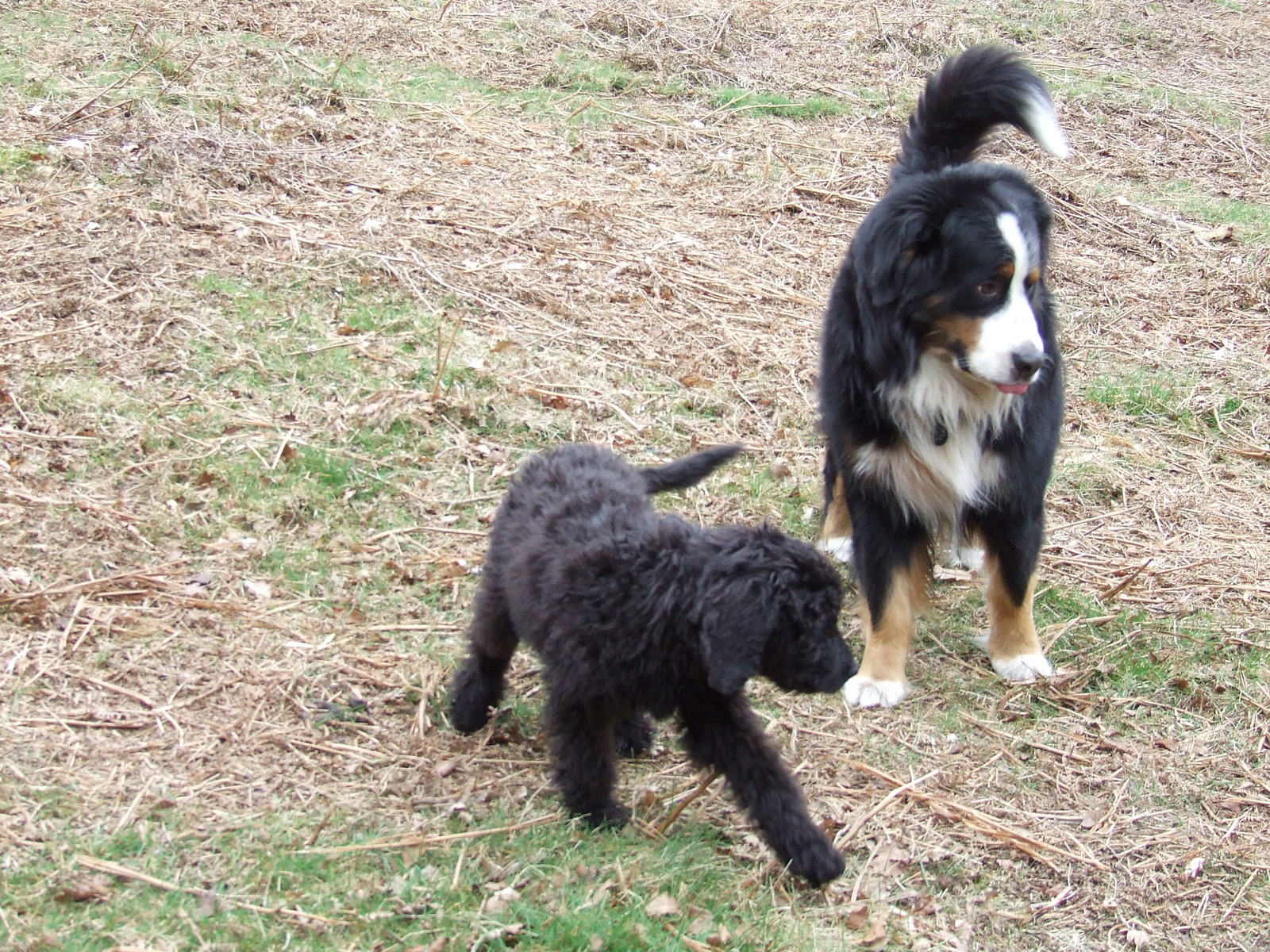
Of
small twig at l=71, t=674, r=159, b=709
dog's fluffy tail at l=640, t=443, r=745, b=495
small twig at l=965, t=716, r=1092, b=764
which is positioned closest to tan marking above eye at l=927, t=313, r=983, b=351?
dog's fluffy tail at l=640, t=443, r=745, b=495

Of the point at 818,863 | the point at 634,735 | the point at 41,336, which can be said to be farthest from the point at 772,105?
the point at 818,863

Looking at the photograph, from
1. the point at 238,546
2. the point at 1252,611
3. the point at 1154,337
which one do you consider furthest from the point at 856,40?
the point at 238,546

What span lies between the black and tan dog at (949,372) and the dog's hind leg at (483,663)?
48.2 inches

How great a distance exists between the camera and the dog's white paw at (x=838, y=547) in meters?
4.95

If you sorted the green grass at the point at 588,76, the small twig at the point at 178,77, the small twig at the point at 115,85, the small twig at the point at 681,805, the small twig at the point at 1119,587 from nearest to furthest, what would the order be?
the small twig at the point at 681,805
the small twig at the point at 1119,587
the small twig at the point at 115,85
the small twig at the point at 178,77
the green grass at the point at 588,76

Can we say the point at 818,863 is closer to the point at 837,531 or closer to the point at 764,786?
the point at 764,786

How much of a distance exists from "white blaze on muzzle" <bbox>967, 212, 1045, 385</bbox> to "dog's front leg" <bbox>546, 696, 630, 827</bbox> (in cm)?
152

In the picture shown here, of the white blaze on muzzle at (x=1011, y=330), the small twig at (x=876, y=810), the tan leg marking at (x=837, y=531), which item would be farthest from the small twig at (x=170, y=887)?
the tan leg marking at (x=837, y=531)

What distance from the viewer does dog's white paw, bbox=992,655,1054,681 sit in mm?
4316

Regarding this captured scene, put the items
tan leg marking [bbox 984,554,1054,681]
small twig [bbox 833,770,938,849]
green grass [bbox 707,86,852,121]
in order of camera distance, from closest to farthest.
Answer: small twig [bbox 833,770,938,849] → tan leg marking [bbox 984,554,1054,681] → green grass [bbox 707,86,852,121]

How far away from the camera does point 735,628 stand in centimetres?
293

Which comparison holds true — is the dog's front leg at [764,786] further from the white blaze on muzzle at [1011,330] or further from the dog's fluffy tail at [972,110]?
the dog's fluffy tail at [972,110]

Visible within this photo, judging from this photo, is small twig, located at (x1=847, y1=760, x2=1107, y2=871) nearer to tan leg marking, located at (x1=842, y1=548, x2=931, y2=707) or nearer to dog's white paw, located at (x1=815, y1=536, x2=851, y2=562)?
tan leg marking, located at (x1=842, y1=548, x2=931, y2=707)

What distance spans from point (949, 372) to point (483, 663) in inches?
65.7
